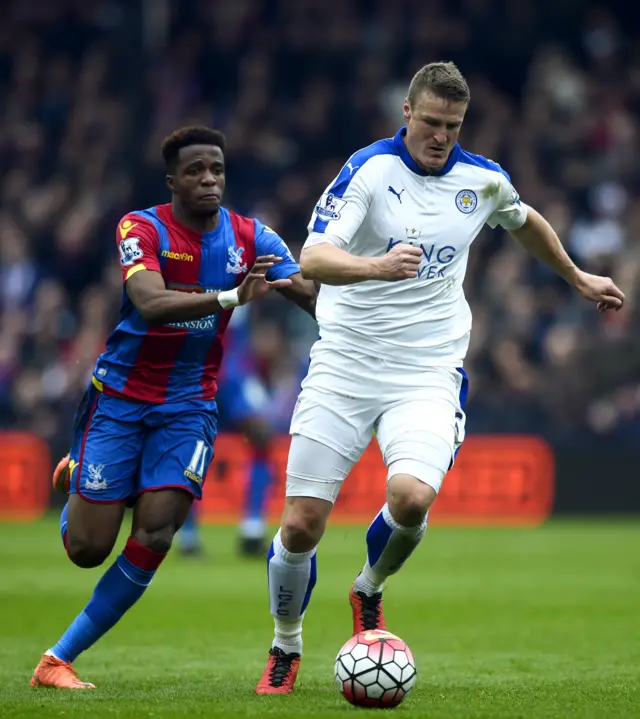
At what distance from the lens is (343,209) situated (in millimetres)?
6039

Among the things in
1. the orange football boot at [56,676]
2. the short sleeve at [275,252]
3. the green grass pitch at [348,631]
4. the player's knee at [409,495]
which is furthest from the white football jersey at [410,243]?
the orange football boot at [56,676]

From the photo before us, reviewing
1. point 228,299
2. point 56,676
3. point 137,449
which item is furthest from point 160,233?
point 56,676

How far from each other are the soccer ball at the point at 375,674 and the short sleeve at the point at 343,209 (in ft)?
5.35

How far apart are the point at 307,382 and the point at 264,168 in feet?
45.8

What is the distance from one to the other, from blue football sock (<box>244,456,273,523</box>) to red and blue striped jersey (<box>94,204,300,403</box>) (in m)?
6.15

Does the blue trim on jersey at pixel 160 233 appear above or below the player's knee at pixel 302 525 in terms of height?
above

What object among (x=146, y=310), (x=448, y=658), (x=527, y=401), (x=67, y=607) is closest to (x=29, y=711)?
(x=146, y=310)

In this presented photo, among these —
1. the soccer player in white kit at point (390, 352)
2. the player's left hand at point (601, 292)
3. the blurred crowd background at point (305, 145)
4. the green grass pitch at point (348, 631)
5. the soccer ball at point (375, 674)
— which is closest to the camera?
the soccer ball at point (375, 674)

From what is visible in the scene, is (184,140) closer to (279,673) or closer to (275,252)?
(275,252)

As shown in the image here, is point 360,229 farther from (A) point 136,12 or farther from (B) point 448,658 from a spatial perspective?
(A) point 136,12

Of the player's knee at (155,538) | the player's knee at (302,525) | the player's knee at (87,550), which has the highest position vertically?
the player's knee at (302,525)

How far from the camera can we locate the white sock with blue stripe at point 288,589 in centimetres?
621

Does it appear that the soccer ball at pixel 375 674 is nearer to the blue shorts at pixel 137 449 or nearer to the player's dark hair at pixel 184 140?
the blue shorts at pixel 137 449

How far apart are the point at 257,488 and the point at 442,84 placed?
293 inches
